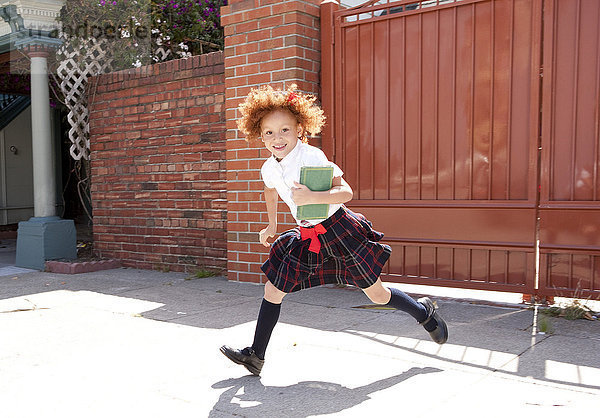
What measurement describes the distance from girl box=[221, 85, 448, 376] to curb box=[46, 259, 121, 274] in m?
3.81

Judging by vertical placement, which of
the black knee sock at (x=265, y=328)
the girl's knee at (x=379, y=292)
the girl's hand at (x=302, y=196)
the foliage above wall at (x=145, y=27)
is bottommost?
the black knee sock at (x=265, y=328)

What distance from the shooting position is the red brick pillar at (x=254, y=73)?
4.82m

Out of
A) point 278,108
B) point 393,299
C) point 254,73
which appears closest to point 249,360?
point 393,299

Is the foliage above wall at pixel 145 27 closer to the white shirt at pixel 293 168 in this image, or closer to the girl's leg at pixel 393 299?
the white shirt at pixel 293 168

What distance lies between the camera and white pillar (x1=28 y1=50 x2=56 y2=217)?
6613mm

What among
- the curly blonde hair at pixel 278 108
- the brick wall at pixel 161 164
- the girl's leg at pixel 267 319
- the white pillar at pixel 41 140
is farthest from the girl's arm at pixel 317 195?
the white pillar at pixel 41 140

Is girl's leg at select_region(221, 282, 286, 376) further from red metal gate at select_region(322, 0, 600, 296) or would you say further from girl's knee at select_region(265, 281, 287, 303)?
red metal gate at select_region(322, 0, 600, 296)

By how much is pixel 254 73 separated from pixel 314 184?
107 inches

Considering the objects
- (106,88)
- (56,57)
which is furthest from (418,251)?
(56,57)

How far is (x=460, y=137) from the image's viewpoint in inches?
166

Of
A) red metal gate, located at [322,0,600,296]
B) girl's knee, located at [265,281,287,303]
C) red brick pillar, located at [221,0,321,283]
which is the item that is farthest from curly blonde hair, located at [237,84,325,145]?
red brick pillar, located at [221,0,321,283]

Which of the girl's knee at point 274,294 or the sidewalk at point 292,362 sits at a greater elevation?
the girl's knee at point 274,294

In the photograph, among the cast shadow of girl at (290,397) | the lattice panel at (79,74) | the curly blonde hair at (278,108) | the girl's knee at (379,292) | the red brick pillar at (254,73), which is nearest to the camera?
the cast shadow of girl at (290,397)

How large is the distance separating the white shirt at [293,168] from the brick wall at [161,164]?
109 inches
